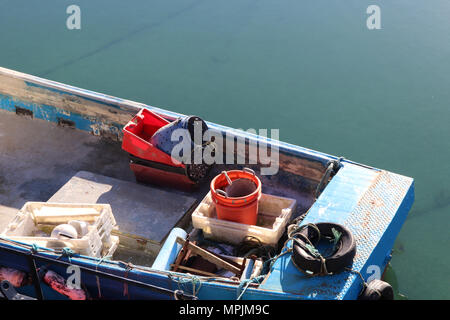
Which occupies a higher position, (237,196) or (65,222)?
(237,196)

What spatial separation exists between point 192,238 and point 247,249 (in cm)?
50

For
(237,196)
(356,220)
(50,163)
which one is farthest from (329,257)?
(50,163)

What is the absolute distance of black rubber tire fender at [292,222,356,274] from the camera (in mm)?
3982

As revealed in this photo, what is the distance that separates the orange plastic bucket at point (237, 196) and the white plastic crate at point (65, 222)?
91 centimetres

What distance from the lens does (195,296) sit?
13.7ft

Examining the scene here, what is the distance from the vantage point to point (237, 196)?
5031 mm

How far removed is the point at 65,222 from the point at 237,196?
1.47 m

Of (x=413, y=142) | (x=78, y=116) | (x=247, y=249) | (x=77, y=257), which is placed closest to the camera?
(x=77, y=257)
